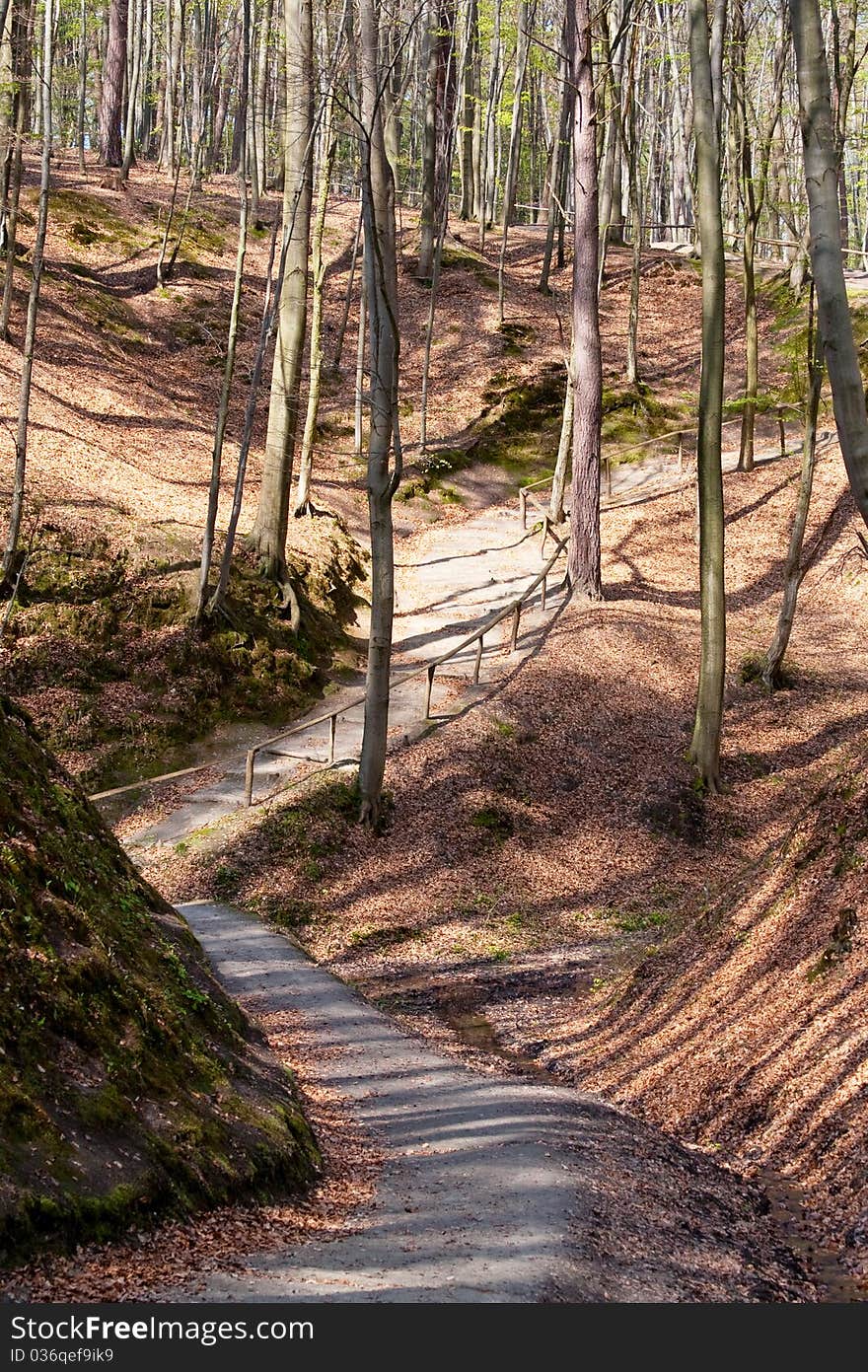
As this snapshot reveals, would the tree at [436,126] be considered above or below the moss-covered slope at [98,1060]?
above

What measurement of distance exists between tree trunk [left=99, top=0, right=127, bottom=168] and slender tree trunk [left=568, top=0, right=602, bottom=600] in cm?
2011

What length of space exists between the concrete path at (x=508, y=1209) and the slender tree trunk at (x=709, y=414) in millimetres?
8423

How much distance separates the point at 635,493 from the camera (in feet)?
101

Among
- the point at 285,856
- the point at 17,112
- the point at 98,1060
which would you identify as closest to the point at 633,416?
the point at 17,112

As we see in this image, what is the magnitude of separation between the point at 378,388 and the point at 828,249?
7.30 meters

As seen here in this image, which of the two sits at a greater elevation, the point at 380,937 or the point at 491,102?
the point at 491,102

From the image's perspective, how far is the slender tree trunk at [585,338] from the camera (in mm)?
20781

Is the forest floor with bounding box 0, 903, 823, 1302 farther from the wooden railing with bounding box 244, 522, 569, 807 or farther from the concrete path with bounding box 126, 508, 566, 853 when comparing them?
the concrete path with bounding box 126, 508, 566, 853

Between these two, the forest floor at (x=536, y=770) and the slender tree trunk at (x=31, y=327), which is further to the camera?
the slender tree trunk at (x=31, y=327)

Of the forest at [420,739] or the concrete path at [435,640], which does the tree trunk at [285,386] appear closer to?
the forest at [420,739]

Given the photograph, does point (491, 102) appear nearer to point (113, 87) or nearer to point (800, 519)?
point (113, 87)

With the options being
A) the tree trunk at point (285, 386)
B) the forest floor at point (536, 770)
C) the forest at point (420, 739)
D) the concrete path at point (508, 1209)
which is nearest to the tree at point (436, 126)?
the forest at point (420, 739)

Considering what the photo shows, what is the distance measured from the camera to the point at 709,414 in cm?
1672

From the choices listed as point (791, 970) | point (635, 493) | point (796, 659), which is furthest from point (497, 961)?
point (635, 493)
